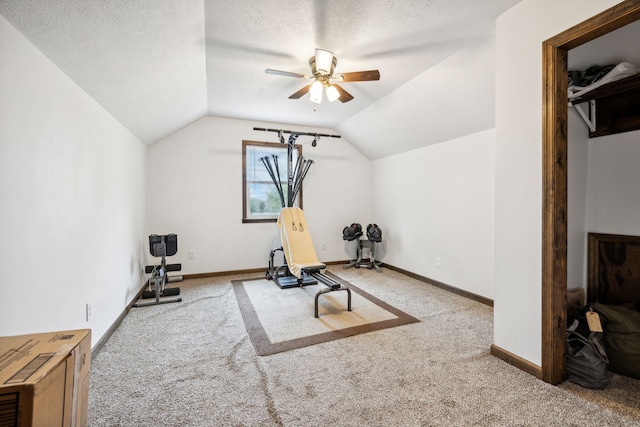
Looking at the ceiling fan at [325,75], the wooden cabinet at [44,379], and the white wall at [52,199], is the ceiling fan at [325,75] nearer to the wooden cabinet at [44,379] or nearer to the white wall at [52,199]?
the white wall at [52,199]

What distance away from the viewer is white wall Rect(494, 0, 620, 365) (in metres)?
1.85

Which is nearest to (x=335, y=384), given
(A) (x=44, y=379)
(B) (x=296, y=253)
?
(A) (x=44, y=379)

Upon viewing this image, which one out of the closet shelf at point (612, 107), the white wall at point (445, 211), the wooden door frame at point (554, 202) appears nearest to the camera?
the wooden door frame at point (554, 202)

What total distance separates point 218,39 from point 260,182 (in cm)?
280

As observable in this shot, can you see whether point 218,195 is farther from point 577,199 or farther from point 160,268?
point 577,199

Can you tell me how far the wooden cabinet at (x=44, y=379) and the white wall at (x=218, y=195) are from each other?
3.49 m

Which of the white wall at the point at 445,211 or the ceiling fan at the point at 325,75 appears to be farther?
the white wall at the point at 445,211

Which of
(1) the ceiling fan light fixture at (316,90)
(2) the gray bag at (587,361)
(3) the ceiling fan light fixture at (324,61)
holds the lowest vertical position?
(2) the gray bag at (587,361)

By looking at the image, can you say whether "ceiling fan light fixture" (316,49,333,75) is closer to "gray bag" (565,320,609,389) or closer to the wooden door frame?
the wooden door frame

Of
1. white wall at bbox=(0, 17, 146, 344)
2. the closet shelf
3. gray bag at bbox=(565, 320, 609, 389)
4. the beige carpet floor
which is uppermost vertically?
the closet shelf

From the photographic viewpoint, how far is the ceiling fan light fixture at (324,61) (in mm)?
2336

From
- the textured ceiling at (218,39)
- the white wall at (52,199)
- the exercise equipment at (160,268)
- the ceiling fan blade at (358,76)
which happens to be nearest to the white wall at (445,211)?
the textured ceiling at (218,39)

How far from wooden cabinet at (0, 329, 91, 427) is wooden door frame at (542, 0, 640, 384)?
2.53 meters

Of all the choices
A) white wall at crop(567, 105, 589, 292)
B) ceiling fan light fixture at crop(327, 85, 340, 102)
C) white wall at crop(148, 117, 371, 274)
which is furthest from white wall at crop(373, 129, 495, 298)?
ceiling fan light fixture at crop(327, 85, 340, 102)
